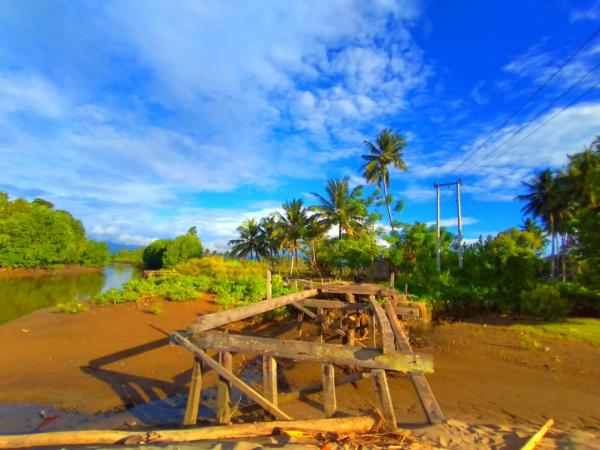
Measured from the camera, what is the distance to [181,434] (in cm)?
374

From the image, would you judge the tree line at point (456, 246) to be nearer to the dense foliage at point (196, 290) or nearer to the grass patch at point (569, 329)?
the grass patch at point (569, 329)

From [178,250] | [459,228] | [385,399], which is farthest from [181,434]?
[178,250]

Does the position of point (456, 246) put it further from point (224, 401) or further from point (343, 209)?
point (224, 401)

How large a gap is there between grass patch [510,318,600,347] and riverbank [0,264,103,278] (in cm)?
5174

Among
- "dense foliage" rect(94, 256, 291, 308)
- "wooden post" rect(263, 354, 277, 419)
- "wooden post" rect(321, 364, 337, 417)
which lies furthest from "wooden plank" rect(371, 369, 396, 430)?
"dense foliage" rect(94, 256, 291, 308)

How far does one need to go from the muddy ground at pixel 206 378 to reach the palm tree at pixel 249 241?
2595cm

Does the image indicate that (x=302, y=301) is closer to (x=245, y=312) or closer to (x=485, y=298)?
(x=245, y=312)

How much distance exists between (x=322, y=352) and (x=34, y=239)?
57.6m

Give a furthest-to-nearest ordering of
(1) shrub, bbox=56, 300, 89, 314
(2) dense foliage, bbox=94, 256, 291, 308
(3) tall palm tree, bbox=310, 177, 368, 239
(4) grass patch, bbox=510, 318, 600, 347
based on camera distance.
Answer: (3) tall palm tree, bbox=310, 177, 368, 239 → (2) dense foliage, bbox=94, 256, 291, 308 → (1) shrub, bbox=56, 300, 89, 314 → (4) grass patch, bbox=510, 318, 600, 347

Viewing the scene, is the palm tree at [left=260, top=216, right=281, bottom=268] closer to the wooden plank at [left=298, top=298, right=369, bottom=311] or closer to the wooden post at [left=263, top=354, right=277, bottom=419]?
the wooden plank at [left=298, top=298, right=369, bottom=311]

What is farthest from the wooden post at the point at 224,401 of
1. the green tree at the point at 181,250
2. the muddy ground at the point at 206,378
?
the green tree at the point at 181,250

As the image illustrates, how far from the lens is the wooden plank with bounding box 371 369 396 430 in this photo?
13.2 ft

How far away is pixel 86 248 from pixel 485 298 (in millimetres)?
60813

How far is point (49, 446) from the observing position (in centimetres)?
394
